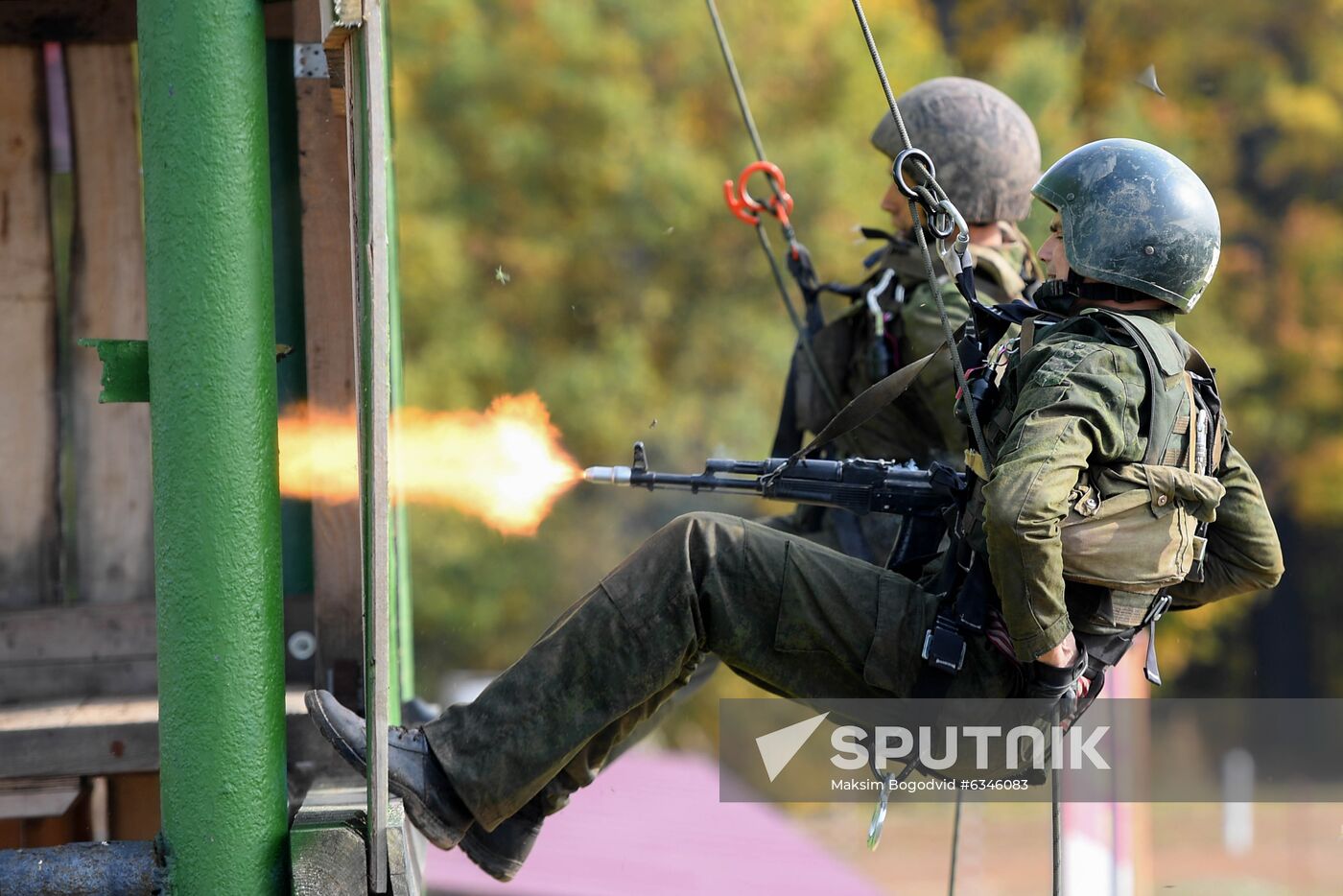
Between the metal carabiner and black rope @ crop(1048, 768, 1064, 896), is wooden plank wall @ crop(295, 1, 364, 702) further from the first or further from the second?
black rope @ crop(1048, 768, 1064, 896)

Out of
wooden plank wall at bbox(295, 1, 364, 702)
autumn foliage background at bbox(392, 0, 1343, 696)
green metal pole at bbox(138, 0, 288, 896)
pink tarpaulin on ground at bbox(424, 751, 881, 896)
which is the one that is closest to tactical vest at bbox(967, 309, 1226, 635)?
green metal pole at bbox(138, 0, 288, 896)

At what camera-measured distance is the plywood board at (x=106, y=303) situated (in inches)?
189

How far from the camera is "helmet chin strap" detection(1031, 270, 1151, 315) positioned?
11.7 ft

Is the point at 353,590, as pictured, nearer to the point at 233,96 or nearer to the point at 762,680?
the point at 762,680

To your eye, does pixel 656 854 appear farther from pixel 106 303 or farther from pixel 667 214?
pixel 667 214

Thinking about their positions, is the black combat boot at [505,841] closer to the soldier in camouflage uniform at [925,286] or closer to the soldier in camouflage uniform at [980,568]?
the soldier in camouflage uniform at [980,568]

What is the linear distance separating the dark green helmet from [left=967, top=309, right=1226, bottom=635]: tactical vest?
135mm

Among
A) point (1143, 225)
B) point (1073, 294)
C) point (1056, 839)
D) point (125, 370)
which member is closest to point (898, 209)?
point (1073, 294)

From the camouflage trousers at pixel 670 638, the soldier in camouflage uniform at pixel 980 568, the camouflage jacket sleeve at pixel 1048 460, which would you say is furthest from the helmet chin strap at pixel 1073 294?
the camouflage trousers at pixel 670 638

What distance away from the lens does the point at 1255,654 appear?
19.2 m

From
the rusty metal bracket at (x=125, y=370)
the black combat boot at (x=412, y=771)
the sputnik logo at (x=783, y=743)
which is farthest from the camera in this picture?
the sputnik logo at (x=783, y=743)

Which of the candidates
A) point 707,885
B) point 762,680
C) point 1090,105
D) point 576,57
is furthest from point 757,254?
point 762,680

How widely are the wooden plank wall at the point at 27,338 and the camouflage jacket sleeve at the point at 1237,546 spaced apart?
3446 millimetres

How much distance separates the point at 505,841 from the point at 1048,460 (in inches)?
70.2
